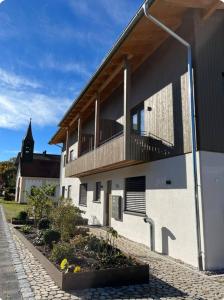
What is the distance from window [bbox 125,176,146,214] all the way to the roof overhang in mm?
4580

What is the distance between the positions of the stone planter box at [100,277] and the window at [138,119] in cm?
609

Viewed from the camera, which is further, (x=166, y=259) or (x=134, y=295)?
(x=166, y=259)

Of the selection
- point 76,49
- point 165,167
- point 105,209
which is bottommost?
point 105,209

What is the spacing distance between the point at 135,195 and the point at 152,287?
5675mm

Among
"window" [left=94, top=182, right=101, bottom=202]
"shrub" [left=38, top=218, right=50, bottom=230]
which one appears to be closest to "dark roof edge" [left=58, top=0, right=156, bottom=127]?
"window" [left=94, top=182, right=101, bottom=202]

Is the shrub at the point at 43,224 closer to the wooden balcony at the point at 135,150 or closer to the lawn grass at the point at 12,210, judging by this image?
the wooden balcony at the point at 135,150

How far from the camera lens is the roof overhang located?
795 centimetres

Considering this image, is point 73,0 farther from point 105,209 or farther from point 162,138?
point 105,209

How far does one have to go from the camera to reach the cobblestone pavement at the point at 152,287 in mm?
4918

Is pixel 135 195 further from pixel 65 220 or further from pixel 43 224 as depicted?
pixel 43 224

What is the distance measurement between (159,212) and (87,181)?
29.7 feet

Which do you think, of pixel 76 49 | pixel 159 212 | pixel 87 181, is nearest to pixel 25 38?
pixel 76 49

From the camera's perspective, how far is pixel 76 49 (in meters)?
9.47

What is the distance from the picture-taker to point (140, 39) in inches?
378
